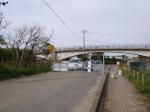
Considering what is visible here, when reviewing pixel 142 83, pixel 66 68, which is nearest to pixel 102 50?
pixel 66 68

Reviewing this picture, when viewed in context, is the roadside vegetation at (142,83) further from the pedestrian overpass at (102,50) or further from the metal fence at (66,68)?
the pedestrian overpass at (102,50)

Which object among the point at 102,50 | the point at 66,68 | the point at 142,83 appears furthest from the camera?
the point at 102,50

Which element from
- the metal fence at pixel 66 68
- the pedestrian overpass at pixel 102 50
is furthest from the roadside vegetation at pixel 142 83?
the pedestrian overpass at pixel 102 50

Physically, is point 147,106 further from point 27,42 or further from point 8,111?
point 27,42

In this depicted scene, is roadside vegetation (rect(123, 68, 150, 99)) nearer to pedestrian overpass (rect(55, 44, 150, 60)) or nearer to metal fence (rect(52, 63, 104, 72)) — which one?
metal fence (rect(52, 63, 104, 72))

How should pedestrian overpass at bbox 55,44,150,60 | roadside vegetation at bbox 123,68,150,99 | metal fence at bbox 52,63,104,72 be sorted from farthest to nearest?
pedestrian overpass at bbox 55,44,150,60, metal fence at bbox 52,63,104,72, roadside vegetation at bbox 123,68,150,99

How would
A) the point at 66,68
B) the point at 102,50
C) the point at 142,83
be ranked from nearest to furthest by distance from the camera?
the point at 142,83 < the point at 66,68 < the point at 102,50

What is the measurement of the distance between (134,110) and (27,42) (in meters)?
38.0

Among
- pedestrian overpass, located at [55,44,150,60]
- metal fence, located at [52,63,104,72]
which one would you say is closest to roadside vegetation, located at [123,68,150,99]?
metal fence, located at [52,63,104,72]

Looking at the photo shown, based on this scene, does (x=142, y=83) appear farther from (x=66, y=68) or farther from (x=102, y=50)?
(x=102, y=50)

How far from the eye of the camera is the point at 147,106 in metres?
12.9

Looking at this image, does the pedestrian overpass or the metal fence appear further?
the pedestrian overpass

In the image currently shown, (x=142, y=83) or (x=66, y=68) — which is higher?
(x=142, y=83)

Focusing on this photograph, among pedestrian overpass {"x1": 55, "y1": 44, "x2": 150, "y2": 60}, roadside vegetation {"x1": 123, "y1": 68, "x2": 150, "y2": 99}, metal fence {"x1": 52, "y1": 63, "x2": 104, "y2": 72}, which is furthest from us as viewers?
pedestrian overpass {"x1": 55, "y1": 44, "x2": 150, "y2": 60}
